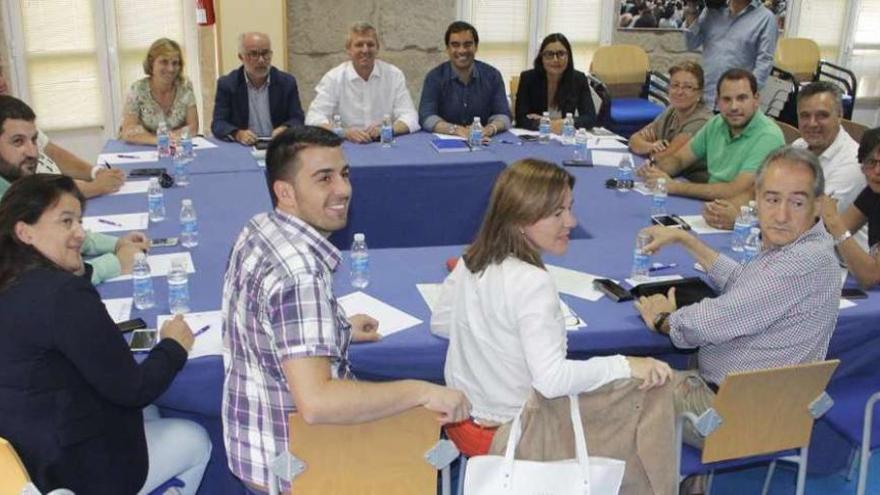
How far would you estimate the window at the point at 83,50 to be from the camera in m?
6.39

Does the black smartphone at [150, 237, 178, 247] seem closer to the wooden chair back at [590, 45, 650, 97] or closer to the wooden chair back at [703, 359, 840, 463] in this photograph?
the wooden chair back at [703, 359, 840, 463]

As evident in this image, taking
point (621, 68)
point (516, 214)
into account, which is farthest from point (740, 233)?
point (621, 68)

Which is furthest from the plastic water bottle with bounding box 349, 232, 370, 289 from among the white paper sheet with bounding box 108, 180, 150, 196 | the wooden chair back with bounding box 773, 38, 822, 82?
the wooden chair back with bounding box 773, 38, 822, 82

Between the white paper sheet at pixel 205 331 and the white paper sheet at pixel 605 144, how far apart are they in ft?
10.4

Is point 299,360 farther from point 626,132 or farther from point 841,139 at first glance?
point 626,132

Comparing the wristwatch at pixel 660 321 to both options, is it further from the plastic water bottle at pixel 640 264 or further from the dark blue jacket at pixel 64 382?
the dark blue jacket at pixel 64 382

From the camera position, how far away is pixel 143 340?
2.48m

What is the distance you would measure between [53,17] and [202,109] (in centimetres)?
128

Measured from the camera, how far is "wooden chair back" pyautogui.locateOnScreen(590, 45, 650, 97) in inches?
295

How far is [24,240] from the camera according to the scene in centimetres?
215

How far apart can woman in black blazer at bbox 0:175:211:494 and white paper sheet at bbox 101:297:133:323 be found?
41 centimetres

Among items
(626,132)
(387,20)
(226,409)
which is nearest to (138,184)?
(226,409)

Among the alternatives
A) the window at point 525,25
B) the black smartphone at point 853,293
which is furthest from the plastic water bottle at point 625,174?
the window at point 525,25

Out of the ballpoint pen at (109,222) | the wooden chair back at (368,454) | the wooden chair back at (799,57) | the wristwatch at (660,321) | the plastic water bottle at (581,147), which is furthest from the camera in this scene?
the wooden chair back at (799,57)
